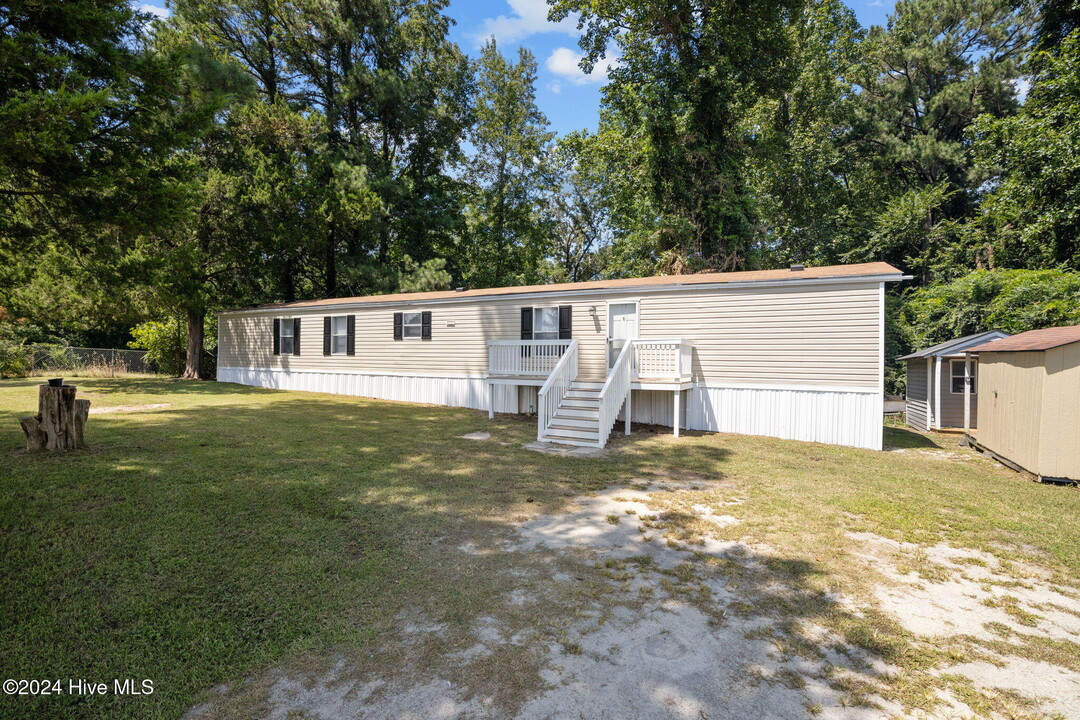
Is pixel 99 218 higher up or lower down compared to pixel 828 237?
lower down

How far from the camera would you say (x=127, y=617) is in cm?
294

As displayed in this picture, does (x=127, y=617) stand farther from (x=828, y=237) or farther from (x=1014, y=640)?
(x=828, y=237)

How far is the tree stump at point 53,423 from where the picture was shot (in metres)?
6.26

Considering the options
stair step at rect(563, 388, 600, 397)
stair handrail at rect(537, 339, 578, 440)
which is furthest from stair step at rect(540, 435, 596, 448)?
stair step at rect(563, 388, 600, 397)

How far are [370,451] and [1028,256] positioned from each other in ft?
73.3

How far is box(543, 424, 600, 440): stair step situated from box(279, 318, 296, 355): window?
473 inches

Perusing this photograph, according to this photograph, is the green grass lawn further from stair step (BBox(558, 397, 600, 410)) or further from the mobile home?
stair step (BBox(558, 397, 600, 410))

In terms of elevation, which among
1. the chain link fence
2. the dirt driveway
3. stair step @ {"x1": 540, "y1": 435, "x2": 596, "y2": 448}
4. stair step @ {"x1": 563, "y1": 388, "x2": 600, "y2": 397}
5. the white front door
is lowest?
the dirt driveway

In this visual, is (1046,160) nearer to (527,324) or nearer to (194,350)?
(527,324)

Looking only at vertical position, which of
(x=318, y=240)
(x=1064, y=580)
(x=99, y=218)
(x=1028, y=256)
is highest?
(x=318, y=240)

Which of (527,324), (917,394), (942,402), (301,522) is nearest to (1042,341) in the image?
(942,402)

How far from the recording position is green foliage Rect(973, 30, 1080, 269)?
1288 cm

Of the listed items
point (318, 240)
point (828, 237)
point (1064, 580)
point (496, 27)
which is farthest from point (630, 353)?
point (496, 27)

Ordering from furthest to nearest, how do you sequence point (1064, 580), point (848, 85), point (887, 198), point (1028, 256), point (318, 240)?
point (887, 198), point (848, 85), point (318, 240), point (1028, 256), point (1064, 580)
